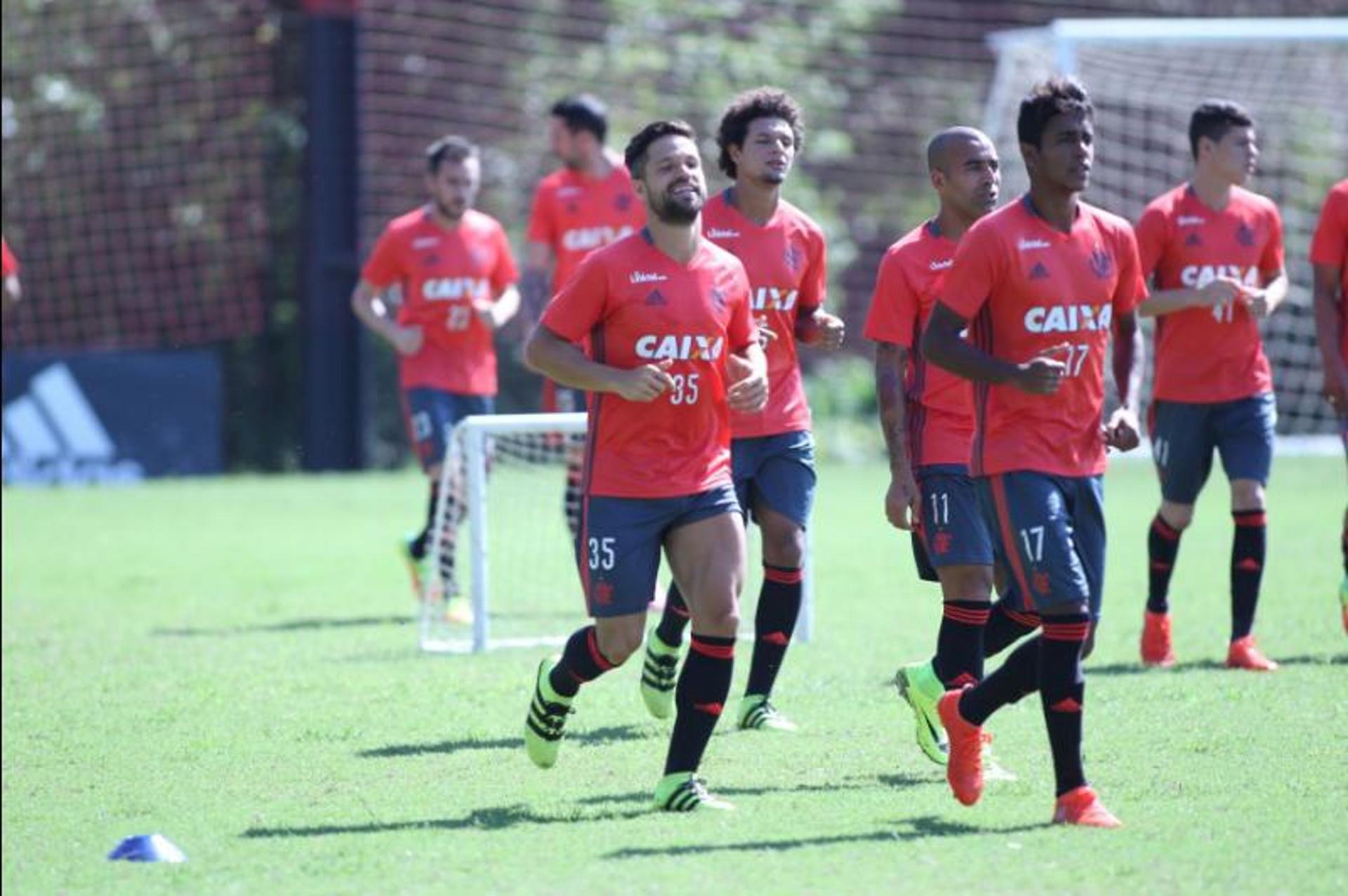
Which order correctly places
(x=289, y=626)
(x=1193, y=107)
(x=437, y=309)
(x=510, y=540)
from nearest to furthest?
(x=289, y=626) < (x=437, y=309) < (x=510, y=540) < (x=1193, y=107)

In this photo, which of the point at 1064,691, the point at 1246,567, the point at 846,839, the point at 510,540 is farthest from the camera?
the point at 510,540

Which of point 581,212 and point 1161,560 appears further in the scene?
point 581,212

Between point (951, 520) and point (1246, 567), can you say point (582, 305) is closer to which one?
point (951, 520)

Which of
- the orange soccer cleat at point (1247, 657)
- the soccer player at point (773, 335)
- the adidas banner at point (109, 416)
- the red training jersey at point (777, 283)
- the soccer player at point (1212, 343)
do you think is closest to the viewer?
the soccer player at point (773, 335)

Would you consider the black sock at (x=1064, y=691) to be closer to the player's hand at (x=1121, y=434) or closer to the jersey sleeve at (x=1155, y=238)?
the player's hand at (x=1121, y=434)

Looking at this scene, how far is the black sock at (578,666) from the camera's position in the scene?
7914 millimetres

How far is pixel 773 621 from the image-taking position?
8953 millimetres

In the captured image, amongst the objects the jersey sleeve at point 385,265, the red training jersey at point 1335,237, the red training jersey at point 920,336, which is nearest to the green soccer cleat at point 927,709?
the red training jersey at point 920,336

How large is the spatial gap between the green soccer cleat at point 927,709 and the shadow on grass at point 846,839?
892 mm

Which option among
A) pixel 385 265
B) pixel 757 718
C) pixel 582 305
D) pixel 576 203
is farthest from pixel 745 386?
pixel 385 265

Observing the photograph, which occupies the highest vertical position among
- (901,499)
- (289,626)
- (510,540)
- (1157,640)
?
(901,499)

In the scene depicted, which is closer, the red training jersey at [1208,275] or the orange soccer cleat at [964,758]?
the orange soccer cleat at [964,758]

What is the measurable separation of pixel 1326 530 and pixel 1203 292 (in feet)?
22.2

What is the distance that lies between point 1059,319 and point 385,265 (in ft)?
22.7
